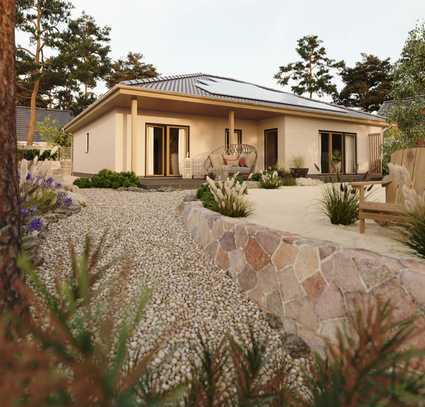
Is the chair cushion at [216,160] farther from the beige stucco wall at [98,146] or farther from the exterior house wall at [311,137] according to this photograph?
the beige stucco wall at [98,146]

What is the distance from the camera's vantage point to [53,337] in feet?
1.45

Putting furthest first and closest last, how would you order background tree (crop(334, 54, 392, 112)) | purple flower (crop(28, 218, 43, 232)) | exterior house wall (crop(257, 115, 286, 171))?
background tree (crop(334, 54, 392, 112)) → exterior house wall (crop(257, 115, 286, 171)) → purple flower (crop(28, 218, 43, 232))

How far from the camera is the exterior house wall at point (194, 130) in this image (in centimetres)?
1157

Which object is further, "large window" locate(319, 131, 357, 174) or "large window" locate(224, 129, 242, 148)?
"large window" locate(319, 131, 357, 174)

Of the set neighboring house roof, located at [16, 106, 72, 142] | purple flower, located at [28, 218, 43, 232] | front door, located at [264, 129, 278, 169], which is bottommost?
purple flower, located at [28, 218, 43, 232]

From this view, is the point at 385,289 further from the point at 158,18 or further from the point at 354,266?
the point at 158,18

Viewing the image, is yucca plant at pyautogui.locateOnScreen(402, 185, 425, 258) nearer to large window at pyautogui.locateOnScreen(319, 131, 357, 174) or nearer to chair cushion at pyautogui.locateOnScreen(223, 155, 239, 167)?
chair cushion at pyautogui.locateOnScreen(223, 155, 239, 167)

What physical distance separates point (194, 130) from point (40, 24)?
18.1 m

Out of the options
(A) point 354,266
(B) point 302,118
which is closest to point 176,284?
(A) point 354,266

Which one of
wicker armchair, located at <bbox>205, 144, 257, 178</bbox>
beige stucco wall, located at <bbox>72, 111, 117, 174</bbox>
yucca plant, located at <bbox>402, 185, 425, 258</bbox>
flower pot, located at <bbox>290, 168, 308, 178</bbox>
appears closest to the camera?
yucca plant, located at <bbox>402, 185, 425, 258</bbox>

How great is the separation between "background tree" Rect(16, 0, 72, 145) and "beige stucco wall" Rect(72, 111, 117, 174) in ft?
28.3

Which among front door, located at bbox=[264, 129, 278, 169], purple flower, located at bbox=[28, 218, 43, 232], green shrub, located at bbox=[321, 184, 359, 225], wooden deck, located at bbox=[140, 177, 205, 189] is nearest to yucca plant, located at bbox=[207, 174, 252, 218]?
green shrub, located at bbox=[321, 184, 359, 225]

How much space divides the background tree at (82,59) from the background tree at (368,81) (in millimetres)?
23601

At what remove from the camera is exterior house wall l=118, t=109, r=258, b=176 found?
38.0 ft
